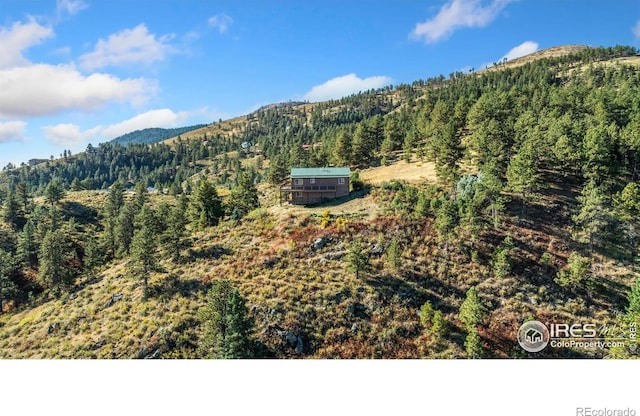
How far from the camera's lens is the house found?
50.0 metres

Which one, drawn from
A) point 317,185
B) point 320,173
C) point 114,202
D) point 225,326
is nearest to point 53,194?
point 114,202

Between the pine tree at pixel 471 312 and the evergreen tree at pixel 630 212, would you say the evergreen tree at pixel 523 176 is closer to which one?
the evergreen tree at pixel 630 212

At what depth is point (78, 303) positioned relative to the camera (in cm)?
3803

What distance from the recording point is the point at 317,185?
1981 inches

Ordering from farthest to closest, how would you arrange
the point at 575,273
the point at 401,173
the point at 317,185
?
1. the point at 401,173
2. the point at 317,185
3. the point at 575,273

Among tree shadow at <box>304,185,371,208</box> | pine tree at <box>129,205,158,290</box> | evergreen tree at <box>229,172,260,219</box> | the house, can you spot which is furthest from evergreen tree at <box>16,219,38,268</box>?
tree shadow at <box>304,185,371,208</box>

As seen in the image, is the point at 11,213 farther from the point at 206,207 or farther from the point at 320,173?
the point at 320,173

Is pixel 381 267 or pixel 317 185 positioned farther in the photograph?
pixel 317 185

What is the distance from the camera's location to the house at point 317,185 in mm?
50000

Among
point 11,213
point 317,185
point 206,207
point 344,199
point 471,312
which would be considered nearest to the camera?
point 471,312

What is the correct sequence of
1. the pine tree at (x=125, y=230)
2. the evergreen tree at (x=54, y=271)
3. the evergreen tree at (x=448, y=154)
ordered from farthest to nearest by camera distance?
1. the pine tree at (x=125, y=230)
2. the evergreen tree at (x=448, y=154)
3. the evergreen tree at (x=54, y=271)

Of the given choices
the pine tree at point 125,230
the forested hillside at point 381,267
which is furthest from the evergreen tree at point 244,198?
the pine tree at point 125,230

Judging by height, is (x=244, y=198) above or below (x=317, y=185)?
below
